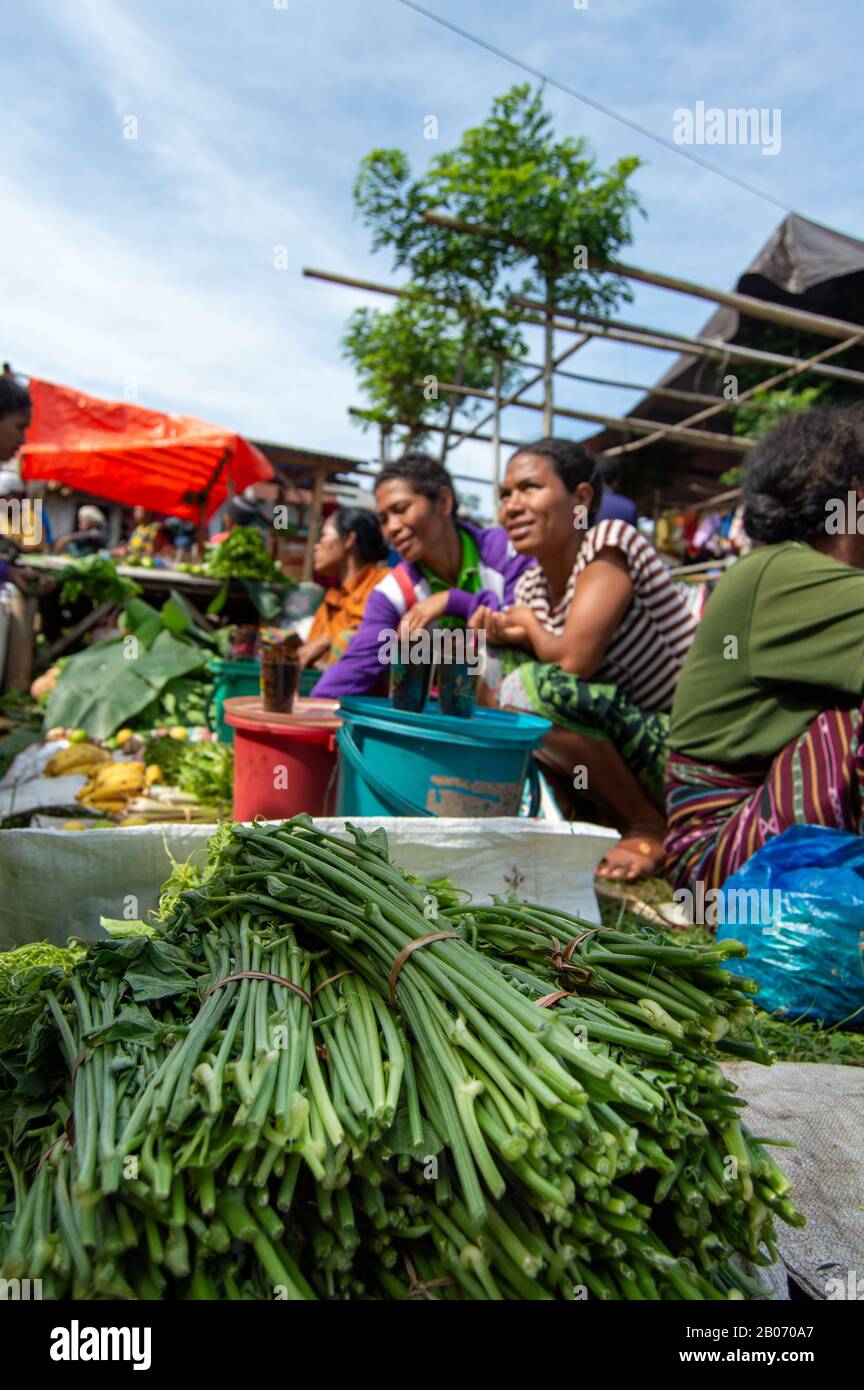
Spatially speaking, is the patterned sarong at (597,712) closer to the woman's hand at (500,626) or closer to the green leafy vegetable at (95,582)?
the woman's hand at (500,626)

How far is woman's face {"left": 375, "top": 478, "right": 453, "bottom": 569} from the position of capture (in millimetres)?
3938

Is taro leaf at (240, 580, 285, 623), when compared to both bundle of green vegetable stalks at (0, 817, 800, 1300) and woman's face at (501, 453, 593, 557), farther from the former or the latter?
bundle of green vegetable stalks at (0, 817, 800, 1300)

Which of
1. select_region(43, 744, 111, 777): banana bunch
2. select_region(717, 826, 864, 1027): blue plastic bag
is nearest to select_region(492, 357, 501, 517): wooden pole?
select_region(43, 744, 111, 777): banana bunch

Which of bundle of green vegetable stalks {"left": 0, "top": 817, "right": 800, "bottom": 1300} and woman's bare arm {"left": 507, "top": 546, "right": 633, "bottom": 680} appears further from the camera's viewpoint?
woman's bare arm {"left": 507, "top": 546, "right": 633, "bottom": 680}

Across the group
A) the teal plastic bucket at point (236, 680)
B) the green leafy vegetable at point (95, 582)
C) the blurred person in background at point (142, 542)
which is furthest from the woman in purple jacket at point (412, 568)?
the blurred person in background at point (142, 542)

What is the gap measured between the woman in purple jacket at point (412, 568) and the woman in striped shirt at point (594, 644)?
0.39 metres

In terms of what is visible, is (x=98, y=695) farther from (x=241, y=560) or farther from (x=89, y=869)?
(x=89, y=869)

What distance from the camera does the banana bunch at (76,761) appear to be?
4.87m

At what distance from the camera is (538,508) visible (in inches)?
136

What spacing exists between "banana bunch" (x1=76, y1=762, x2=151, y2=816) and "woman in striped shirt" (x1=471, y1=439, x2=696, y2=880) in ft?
7.04

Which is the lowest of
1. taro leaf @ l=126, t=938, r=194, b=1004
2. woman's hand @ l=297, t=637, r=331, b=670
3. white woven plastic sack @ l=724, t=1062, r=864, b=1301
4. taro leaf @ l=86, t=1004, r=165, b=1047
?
white woven plastic sack @ l=724, t=1062, r=864, b=1301

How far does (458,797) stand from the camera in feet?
8.53

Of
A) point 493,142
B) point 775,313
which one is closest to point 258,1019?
point 775,313

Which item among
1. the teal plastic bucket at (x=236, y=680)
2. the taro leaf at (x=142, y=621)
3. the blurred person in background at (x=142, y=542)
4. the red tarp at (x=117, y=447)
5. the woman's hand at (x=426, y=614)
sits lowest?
the teal plastic bucket at (x=236, y=680)
